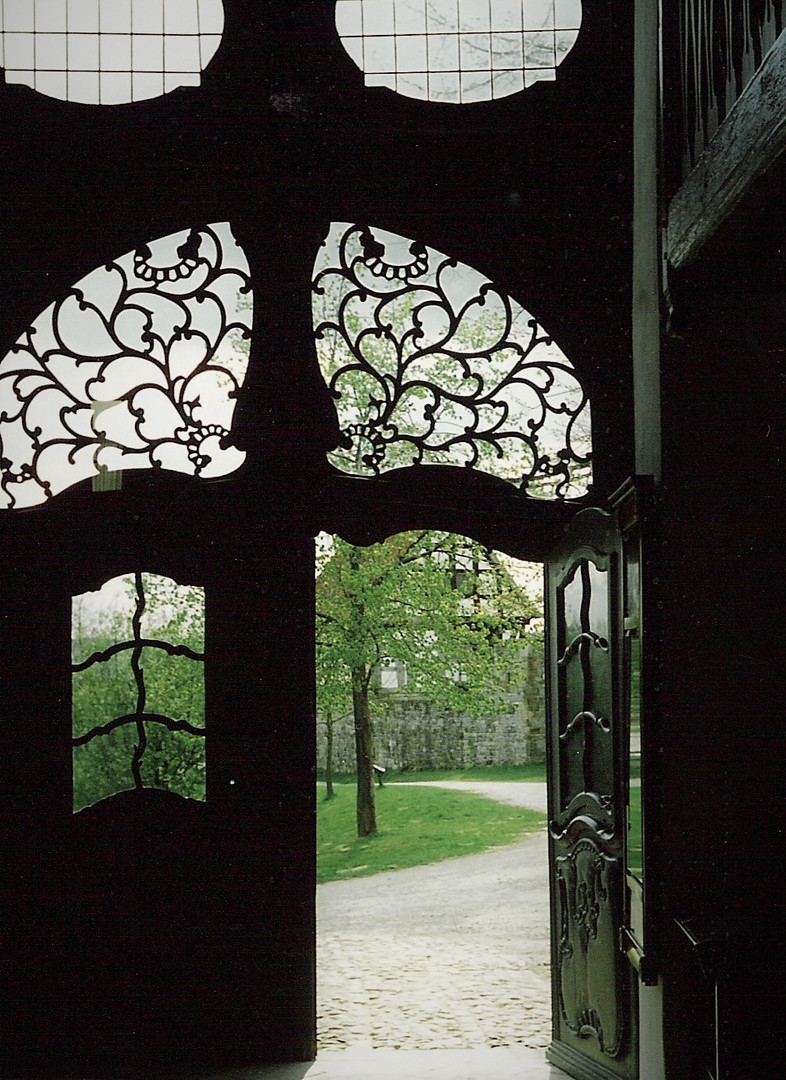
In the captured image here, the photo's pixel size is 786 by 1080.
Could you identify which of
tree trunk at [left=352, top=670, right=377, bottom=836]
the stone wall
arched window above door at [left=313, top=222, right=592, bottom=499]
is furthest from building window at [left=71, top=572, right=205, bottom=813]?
the stone wall

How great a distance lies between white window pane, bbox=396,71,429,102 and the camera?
16.0 feet

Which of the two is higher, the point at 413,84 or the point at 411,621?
the point at 413,84

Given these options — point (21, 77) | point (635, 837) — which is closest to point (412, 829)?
point (635, 837)

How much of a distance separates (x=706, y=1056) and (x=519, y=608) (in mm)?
8548

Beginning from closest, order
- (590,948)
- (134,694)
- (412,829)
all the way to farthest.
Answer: (590,948), (134,694), (412,829)

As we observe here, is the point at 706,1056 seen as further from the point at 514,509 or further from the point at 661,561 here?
the point at 514,509

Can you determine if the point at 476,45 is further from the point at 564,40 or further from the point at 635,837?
the point at 635,837

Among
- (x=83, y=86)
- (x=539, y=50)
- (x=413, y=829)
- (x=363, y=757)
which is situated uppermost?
(x=539, y=50)

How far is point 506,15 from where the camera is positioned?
4871 millimetres

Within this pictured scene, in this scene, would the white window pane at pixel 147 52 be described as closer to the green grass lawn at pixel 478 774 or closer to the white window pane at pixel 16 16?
the white window pane at pixel 16 16

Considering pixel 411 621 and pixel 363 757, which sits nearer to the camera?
pixel 411 621

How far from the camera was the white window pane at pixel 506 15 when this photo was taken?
4867 millimetres

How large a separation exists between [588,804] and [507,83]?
113 inches

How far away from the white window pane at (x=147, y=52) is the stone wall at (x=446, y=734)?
31.5ft
